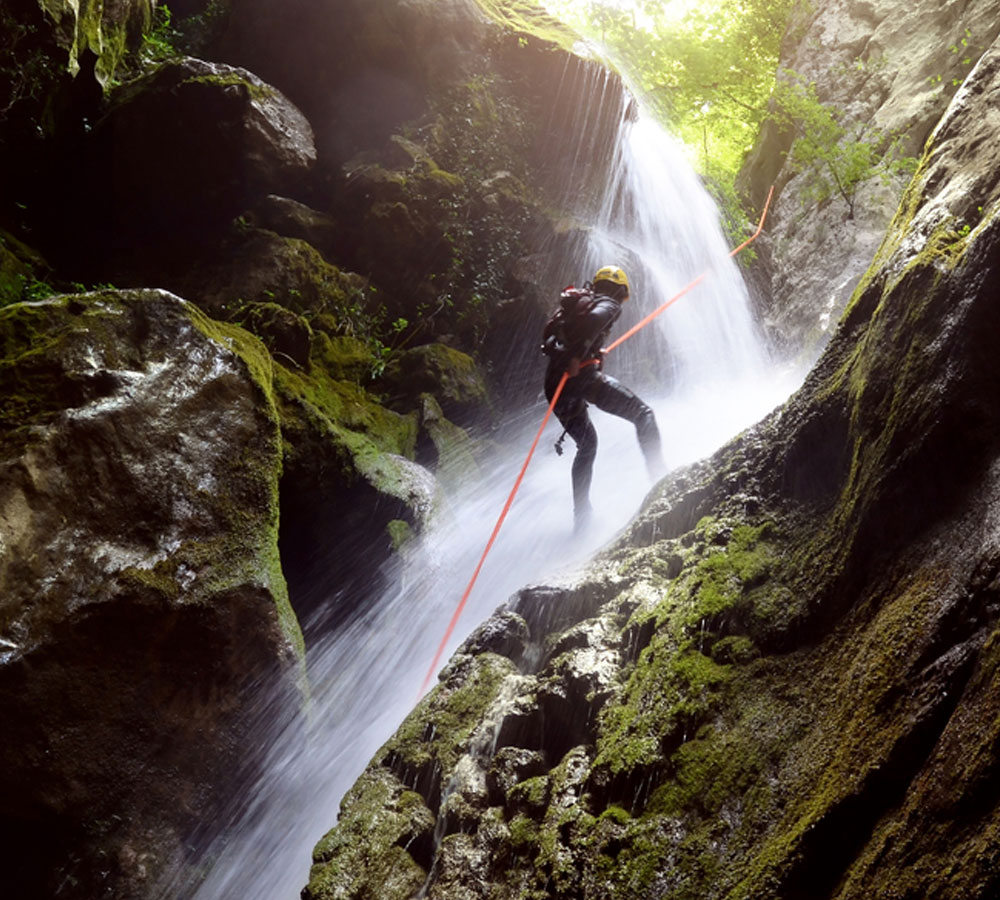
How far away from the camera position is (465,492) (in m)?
8.10

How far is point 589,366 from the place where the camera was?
6254 mm

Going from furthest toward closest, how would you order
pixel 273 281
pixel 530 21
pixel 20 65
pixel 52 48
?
1. pixel 530 21
2. pixel 273 281
3. pixel 52 48
4. pixel 20 65

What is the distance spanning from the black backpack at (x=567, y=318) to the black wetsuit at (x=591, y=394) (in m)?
0.01

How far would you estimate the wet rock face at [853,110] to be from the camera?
6801 millimetres

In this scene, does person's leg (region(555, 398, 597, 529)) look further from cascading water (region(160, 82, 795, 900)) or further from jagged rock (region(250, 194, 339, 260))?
jagged rock (region(250, 194, 339, 260))

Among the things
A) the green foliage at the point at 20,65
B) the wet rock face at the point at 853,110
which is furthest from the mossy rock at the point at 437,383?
the green foliage at the point at 20,65

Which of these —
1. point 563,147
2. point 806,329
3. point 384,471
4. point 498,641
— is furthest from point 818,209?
point 498,641

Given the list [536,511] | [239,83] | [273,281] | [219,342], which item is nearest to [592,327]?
[536,511]

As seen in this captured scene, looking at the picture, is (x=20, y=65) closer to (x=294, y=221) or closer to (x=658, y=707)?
(x=294, y=221)

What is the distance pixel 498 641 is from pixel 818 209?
7.97m

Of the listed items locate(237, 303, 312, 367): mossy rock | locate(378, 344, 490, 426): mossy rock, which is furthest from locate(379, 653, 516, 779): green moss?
locate(378, 344, 490, 426): mossy rock

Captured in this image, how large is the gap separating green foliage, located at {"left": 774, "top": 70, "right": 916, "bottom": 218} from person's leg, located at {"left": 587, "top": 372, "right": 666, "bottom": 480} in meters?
3.77

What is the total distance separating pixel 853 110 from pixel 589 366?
5.93 m

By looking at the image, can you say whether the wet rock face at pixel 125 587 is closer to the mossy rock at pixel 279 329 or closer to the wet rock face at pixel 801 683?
the wet rock face at pixel 801 683
